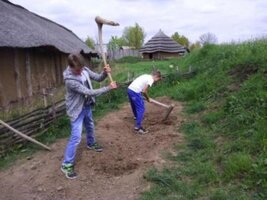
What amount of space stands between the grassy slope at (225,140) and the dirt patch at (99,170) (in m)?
0.30

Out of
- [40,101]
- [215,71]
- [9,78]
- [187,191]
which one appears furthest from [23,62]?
[187,191]

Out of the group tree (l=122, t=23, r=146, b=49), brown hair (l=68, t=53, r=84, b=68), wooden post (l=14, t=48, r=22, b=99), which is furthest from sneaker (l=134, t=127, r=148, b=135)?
tree (l=122, t=23, r=146, b=49)

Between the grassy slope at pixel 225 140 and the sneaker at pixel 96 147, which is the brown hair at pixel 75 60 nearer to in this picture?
the sneaker at pixel 96 147

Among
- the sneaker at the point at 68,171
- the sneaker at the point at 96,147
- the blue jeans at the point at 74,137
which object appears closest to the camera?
the sneaker at the point at 68,171

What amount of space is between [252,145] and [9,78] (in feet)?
26.5

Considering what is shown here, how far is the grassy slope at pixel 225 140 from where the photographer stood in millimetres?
4602

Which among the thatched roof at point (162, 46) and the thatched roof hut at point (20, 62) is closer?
the thatched roof hut at point (20, 62)

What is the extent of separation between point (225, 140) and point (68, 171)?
2.34 metres

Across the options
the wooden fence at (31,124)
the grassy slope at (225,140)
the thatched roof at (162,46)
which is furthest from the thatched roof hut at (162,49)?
the wooden fence at (31,124)

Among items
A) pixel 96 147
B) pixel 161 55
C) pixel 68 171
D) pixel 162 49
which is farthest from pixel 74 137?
pixel 161 55

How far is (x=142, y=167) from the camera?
539 centimetres

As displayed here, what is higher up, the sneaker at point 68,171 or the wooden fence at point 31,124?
the wooden fence at point 31,124

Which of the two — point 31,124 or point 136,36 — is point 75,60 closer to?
point 31,124

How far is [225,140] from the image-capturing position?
20.2ft
